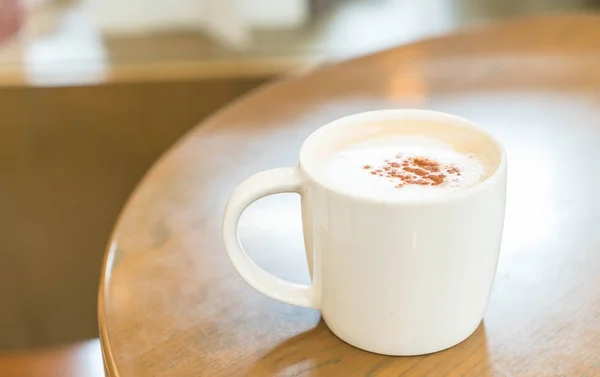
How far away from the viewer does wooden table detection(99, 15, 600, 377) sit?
492mm

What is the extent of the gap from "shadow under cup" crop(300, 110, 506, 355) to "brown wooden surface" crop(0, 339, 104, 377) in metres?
0.33

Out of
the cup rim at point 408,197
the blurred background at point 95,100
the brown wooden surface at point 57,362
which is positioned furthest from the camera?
the blurred background at point 95,100

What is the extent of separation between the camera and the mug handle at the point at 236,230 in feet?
Result: 1.58

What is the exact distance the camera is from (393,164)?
50 centimetres

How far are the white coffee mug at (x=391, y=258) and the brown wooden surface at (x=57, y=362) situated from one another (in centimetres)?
32

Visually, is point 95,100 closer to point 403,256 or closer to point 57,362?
point 57,362

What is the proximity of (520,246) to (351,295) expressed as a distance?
195 mm

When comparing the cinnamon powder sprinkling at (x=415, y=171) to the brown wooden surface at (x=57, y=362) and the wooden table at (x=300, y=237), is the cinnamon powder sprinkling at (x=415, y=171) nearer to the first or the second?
the wooden table at (x=300, y=237)

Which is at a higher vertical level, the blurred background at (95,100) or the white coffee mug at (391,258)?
the white coffee mug at (391,258)

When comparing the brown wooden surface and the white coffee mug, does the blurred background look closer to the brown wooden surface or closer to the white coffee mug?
the brown wooden surface

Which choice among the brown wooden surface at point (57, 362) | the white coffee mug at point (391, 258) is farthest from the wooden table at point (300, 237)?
the brown wooden surface at point (57, 362)

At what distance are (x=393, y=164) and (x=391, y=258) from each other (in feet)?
0.26

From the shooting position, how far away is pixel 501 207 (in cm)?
47

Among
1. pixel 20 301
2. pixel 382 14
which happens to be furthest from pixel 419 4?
pixel 20 301
